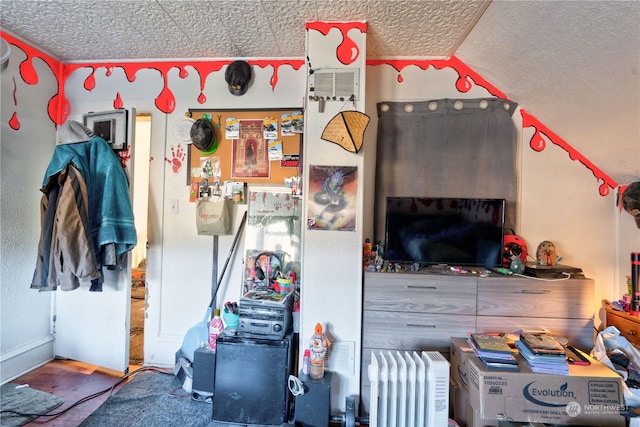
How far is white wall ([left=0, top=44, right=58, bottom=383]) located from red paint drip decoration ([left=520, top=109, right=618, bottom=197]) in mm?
3749

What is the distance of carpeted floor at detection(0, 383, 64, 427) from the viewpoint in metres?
1.58

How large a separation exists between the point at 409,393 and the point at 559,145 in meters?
2.03

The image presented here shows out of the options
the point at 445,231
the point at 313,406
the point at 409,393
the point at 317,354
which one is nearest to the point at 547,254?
the point at 445,231

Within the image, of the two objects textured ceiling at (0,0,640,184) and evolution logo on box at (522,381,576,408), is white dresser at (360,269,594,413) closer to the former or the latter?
evolution logo on box at (522,381,576,408)

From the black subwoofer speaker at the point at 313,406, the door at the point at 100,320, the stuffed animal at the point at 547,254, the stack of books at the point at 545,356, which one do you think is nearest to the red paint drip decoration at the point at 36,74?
the door at the point at 100,320

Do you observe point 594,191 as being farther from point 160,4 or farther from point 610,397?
point 160,4

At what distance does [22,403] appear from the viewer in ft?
5.57

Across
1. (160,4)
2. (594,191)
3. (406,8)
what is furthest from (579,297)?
(160,4)

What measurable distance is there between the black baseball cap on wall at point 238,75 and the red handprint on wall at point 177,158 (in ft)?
2.15

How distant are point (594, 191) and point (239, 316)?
2637mm

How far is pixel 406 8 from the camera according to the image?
158 centimetres

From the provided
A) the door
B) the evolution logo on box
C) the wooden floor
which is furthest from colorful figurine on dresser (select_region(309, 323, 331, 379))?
the door

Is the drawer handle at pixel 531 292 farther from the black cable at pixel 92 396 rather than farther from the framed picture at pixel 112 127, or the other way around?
the framed picture at pixel 112 127

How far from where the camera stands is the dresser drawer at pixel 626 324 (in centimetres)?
162
